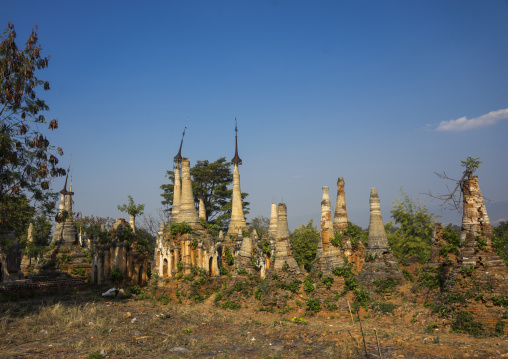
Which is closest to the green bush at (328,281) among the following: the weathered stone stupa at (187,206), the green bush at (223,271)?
the green bush at (223,271)

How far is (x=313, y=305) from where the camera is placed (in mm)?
16953

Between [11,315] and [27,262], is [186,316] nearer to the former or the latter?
[11,315]

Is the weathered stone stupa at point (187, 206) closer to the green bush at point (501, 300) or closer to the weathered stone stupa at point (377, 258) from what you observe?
the weathered stone stupa at point (377, 258)

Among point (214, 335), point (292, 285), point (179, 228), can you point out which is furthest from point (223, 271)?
point (214, 335)

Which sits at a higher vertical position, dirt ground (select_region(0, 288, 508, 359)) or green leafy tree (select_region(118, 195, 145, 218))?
green leafy tree (select_region(118, 195, 145, 218))

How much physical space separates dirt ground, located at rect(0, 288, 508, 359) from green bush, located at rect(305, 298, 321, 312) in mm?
281

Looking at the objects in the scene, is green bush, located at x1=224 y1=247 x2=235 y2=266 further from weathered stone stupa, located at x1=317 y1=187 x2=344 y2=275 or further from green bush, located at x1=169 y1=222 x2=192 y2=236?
weathered stone stupa, located at x1=317 y1=187 x2=344 y2=275

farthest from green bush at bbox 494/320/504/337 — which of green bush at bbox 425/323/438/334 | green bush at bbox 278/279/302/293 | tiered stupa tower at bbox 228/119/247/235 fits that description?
tiered stupa tower at bbox 228/119/247/235

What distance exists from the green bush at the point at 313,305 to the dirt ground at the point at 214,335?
281mm

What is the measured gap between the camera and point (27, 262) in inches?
1312

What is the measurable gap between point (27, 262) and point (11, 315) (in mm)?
21438

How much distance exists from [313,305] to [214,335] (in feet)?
18.4

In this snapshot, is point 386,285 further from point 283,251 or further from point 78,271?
point 78,271

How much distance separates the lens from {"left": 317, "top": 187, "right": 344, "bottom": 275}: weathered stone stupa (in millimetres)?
17859
